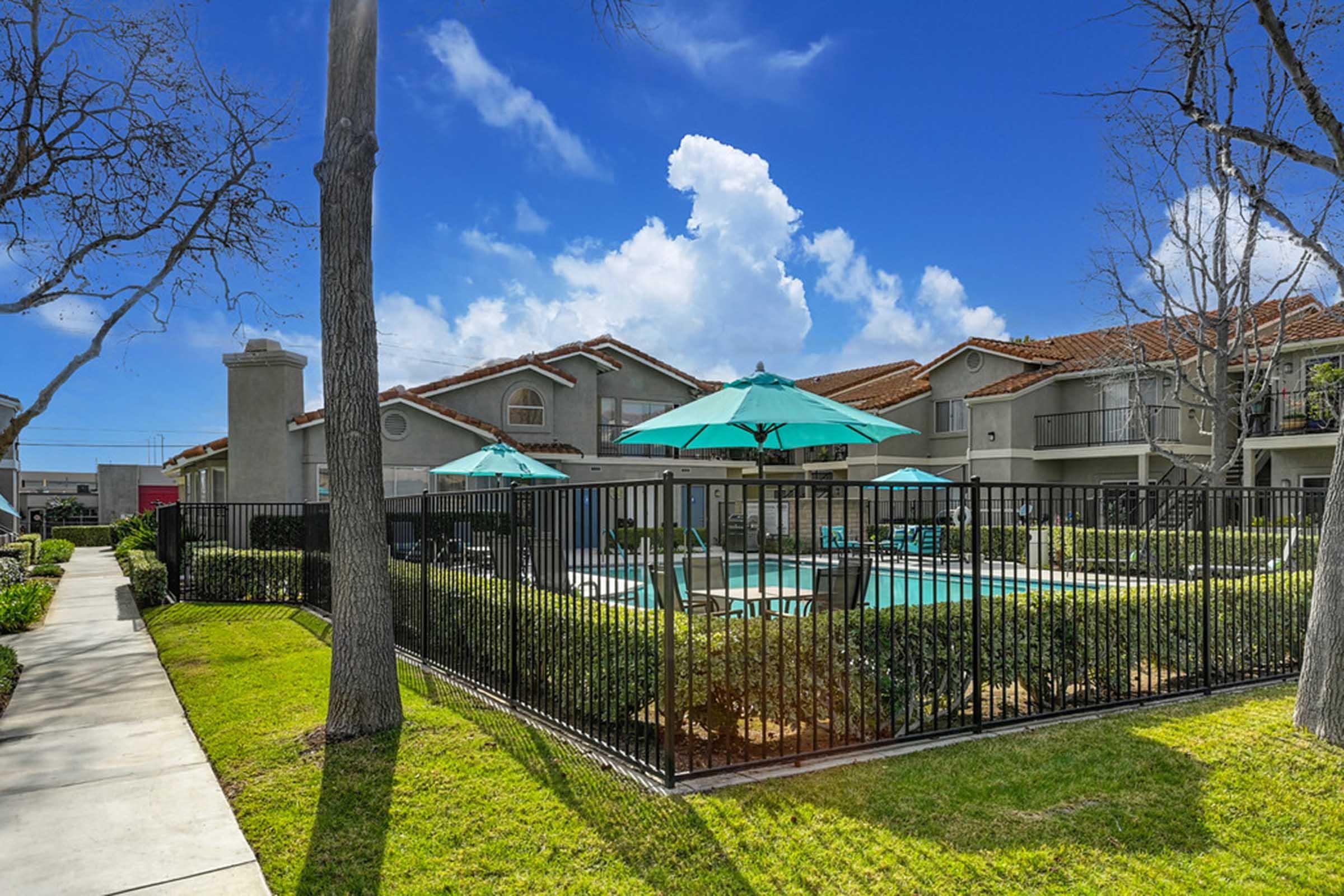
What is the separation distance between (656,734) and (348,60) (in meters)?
5.59

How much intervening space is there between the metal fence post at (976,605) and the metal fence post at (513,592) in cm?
363

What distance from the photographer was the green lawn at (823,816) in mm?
3889

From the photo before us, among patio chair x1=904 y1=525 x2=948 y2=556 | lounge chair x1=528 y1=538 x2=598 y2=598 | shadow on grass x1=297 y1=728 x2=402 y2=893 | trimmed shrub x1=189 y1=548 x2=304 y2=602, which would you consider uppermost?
patio chair x1=904 y1=525 x2=948 y2=556

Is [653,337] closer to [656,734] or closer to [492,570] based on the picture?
[492,570]

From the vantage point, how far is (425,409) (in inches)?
914

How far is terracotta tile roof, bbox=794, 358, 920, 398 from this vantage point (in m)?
37.8

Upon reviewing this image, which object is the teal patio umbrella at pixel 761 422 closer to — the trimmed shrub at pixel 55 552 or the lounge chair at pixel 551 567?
the lounge chair at pixel 551 567

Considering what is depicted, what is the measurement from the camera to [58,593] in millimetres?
16766

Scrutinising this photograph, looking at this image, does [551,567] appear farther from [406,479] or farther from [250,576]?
[406,479]

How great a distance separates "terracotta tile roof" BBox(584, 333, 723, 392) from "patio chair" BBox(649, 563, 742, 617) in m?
22.4

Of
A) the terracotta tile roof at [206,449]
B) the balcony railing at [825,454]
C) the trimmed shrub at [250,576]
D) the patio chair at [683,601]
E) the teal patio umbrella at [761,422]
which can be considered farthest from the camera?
the balcony railing at [825,454]

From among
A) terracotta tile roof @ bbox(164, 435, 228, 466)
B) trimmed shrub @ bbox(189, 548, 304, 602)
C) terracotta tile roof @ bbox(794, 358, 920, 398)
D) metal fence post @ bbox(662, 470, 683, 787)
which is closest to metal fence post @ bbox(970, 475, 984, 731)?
metal fence post @ bbox(662, 470, 683, 787)

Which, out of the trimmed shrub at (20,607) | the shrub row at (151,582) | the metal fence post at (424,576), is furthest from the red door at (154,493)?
the metal fence post at (424,576)

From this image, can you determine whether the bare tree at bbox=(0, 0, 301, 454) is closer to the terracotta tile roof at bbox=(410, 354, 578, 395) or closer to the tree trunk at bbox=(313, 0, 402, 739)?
the tree trunk at bbox=(313, 0, 402, 739)
